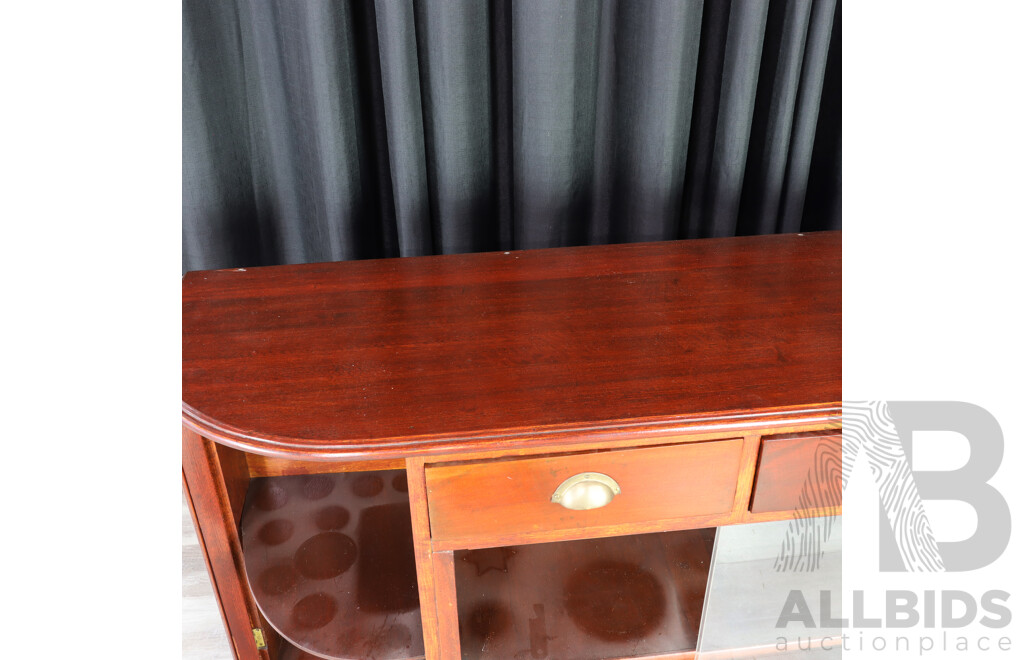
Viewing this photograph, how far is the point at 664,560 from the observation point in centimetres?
84

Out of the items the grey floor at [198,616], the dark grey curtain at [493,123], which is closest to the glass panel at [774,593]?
the dark grey curtain at [493,123]

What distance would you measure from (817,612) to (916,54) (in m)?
0.58

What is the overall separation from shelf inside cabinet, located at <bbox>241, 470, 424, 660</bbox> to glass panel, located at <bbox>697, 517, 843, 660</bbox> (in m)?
0.31

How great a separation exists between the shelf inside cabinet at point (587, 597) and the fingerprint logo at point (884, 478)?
0.70ft

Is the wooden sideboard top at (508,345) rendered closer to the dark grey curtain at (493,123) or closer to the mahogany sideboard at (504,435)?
the mahogany sideboard at (504,435)

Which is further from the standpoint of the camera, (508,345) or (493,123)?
(493,123)

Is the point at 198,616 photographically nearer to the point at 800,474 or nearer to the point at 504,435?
the point at 504,435

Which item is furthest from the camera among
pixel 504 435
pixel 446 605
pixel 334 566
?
pixel 334 566

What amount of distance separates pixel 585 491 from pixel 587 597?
0.26 meters

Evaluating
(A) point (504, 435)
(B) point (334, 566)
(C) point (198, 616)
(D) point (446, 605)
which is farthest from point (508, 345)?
(C) point (198, 616)

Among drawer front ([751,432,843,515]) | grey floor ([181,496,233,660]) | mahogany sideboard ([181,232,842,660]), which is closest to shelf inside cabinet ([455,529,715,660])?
mahogany sideboard ([181,232,842,660])

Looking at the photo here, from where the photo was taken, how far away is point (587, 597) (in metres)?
0.82
